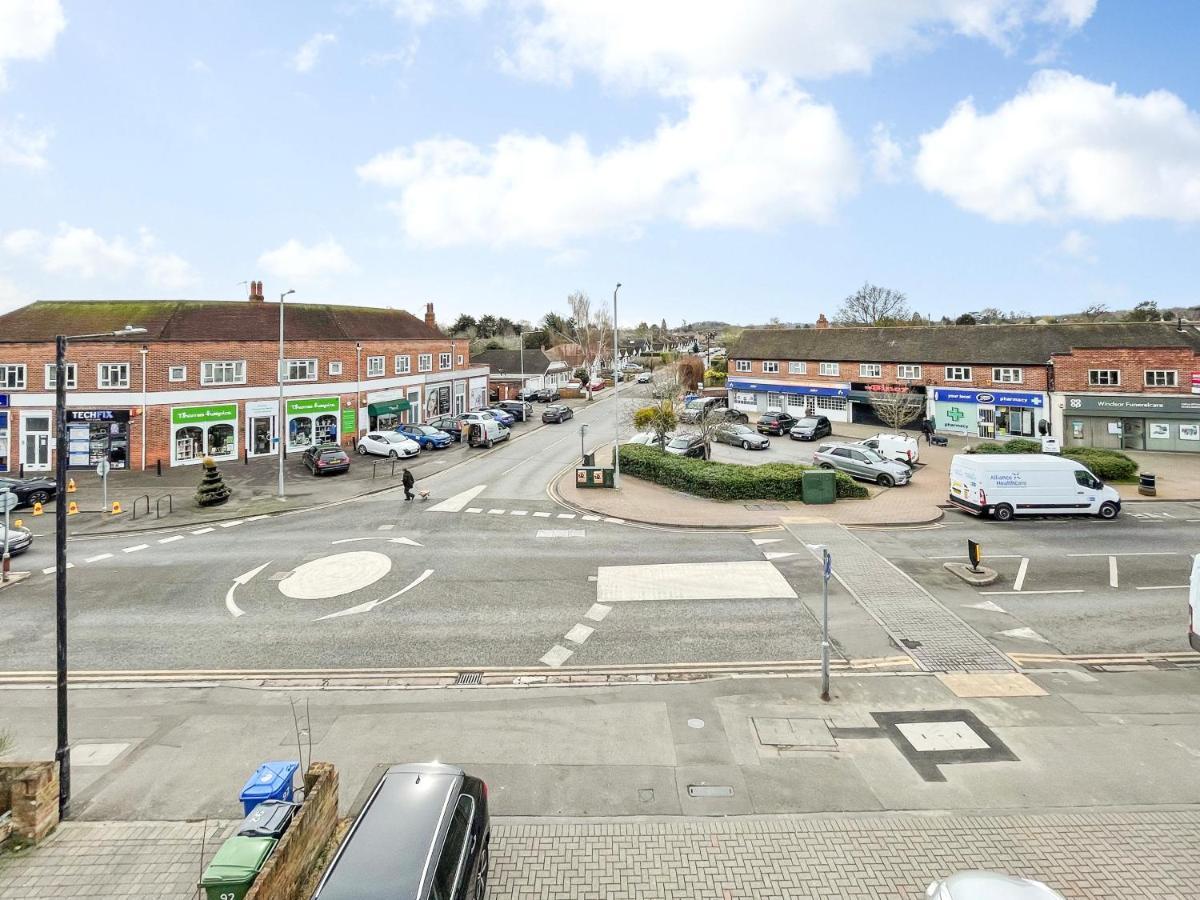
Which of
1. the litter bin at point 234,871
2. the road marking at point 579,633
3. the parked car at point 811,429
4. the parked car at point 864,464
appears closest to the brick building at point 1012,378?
the parked car at point 811,429

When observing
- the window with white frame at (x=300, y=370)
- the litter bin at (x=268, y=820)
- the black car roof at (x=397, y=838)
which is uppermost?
the window with white frame at (x=300, y=370)

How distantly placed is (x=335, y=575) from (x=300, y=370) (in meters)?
26.7

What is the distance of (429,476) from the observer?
110 feet

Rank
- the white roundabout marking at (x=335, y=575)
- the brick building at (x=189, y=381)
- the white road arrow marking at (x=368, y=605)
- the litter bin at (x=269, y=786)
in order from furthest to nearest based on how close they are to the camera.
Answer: the brick building at (x=189, y=381) → the white roundabout marking at (x=335, y=575) → the white road arrow marking at (x=368, y=605) → the litter bin at (x=269, y=786)

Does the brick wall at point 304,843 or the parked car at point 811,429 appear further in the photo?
the parked car at point 811,429

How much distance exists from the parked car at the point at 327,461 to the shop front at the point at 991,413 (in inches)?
1562

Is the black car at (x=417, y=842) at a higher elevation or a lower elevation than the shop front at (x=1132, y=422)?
lower

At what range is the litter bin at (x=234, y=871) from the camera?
649 cm

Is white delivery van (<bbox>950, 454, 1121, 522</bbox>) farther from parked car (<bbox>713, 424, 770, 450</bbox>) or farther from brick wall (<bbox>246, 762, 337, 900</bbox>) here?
brick wall (<bbox>246, 762, 337, 900</bbox>)

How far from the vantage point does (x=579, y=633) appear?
14.6 m

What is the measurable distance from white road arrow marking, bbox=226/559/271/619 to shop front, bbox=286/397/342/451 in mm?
22966

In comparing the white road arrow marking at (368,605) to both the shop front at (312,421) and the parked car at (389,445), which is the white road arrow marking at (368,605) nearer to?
the parked car at (389,445)

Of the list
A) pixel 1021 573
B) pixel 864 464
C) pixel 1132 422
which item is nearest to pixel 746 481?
Result: pixel 864 464

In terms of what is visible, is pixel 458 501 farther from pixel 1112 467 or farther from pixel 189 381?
pixel 1112 467
